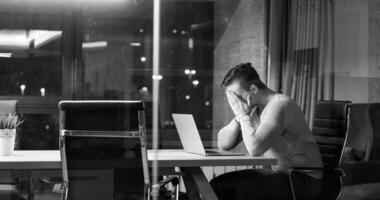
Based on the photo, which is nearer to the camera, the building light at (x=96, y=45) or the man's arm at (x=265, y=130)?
the man's arm at (x=265, y=130)

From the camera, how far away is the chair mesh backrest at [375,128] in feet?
13.4

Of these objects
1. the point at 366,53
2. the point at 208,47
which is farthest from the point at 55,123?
the point at 366,53

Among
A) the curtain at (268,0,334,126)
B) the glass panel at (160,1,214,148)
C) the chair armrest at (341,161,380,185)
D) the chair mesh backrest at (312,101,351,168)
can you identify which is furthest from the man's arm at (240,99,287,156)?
the glass panel at (160,1,214,148)

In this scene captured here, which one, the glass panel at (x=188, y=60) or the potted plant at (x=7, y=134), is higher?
the glass panel at (x=188, y=60)

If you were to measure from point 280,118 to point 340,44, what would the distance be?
3.33 feet

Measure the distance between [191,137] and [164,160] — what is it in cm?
42

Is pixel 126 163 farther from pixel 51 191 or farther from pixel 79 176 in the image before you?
pixel 51 191

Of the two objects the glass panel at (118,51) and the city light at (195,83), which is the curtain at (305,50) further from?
the glass panel at (118,51)

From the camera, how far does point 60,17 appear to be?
6020mm

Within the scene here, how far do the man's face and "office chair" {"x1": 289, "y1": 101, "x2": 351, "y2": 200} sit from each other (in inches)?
20.7

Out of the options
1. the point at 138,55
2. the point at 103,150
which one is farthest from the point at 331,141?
the point at 138,55

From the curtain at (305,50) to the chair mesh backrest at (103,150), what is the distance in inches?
63.0

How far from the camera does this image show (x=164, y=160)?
3395 mm

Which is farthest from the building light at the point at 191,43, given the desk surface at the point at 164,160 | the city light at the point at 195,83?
the desk surface at the point at 164,160
